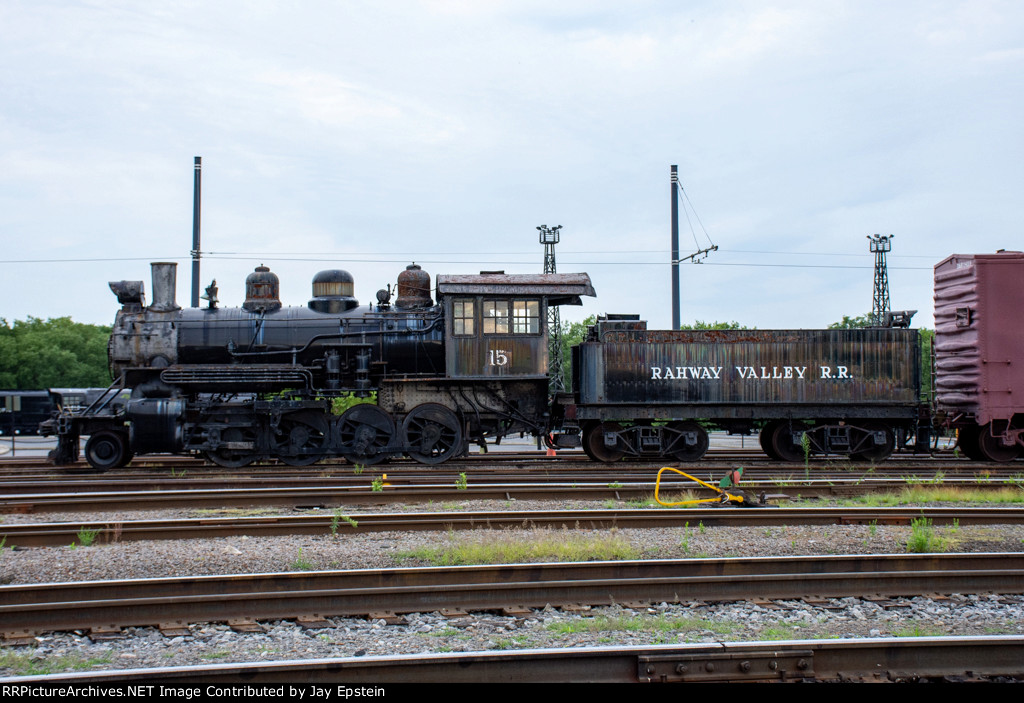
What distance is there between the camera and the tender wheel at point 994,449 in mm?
15156

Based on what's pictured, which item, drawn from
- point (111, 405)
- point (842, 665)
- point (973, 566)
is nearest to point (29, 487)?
point (111, 405)

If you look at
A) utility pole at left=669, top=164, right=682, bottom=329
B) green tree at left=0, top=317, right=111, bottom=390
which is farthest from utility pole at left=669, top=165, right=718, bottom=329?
green tree at left=0, top=317, right=111, bottom=390

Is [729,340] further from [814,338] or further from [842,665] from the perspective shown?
[842,665]

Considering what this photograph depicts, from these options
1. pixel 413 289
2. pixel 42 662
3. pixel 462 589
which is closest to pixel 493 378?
pixel 413 289

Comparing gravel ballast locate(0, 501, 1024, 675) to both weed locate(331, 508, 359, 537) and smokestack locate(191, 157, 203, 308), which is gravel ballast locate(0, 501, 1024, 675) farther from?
smokestack locate(191, 157, 203, 308)

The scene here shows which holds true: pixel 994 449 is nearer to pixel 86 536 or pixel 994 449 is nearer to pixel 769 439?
pixel 769 439

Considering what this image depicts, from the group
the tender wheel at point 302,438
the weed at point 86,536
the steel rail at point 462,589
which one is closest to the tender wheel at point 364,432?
the tender wheel at point 302,438

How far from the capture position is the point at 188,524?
830 centimetres

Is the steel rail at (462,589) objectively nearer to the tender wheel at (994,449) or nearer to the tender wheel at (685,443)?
the tender wheel at (685,443)

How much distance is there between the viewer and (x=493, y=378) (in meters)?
14.4

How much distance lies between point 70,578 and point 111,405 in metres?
8.49

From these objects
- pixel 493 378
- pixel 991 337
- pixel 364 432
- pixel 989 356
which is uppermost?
pixel 991 337

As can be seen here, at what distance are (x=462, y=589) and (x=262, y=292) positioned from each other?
10.8m

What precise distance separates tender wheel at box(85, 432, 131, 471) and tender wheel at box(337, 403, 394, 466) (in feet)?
12.9
